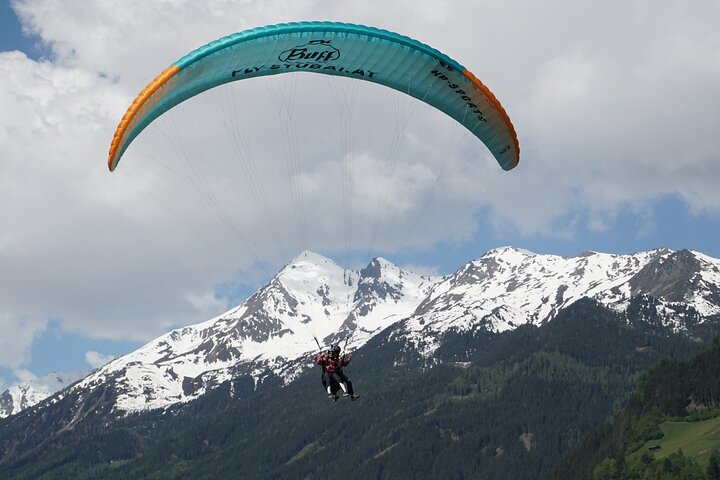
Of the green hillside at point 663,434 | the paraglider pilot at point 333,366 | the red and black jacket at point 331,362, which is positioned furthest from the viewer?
the green hillside at point 663,434

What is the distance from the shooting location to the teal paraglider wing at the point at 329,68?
2919 cm

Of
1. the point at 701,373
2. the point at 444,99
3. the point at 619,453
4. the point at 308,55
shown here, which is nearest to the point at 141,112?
the point at 308,55

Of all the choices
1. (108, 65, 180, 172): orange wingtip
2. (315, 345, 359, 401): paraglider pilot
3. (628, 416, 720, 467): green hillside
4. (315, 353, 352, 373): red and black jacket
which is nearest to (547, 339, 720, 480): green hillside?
(628, 416, 720, 467): green hillside

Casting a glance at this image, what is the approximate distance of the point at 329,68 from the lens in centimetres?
3259

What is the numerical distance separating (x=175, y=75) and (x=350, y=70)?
6.77m

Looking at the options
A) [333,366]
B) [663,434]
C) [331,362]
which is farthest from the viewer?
[663,434]

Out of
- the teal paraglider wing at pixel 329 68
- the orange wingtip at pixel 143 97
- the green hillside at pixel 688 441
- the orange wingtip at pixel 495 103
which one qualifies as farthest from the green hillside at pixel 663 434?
the orange wingtip at pixel 143 97

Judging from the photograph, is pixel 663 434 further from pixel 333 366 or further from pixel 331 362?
pixel 333 366

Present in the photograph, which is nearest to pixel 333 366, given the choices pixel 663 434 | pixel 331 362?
pixel 331 362

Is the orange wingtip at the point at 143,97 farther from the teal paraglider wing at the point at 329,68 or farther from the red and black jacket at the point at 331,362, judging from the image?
the red and black jacket at the point at 331,362

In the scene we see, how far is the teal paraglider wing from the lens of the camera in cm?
2919

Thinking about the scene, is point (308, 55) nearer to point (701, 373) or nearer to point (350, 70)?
point (350, 70)

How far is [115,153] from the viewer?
2934cm

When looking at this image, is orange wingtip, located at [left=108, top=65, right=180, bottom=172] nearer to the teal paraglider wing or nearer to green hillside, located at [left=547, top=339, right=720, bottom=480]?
the teal paraglider wing
